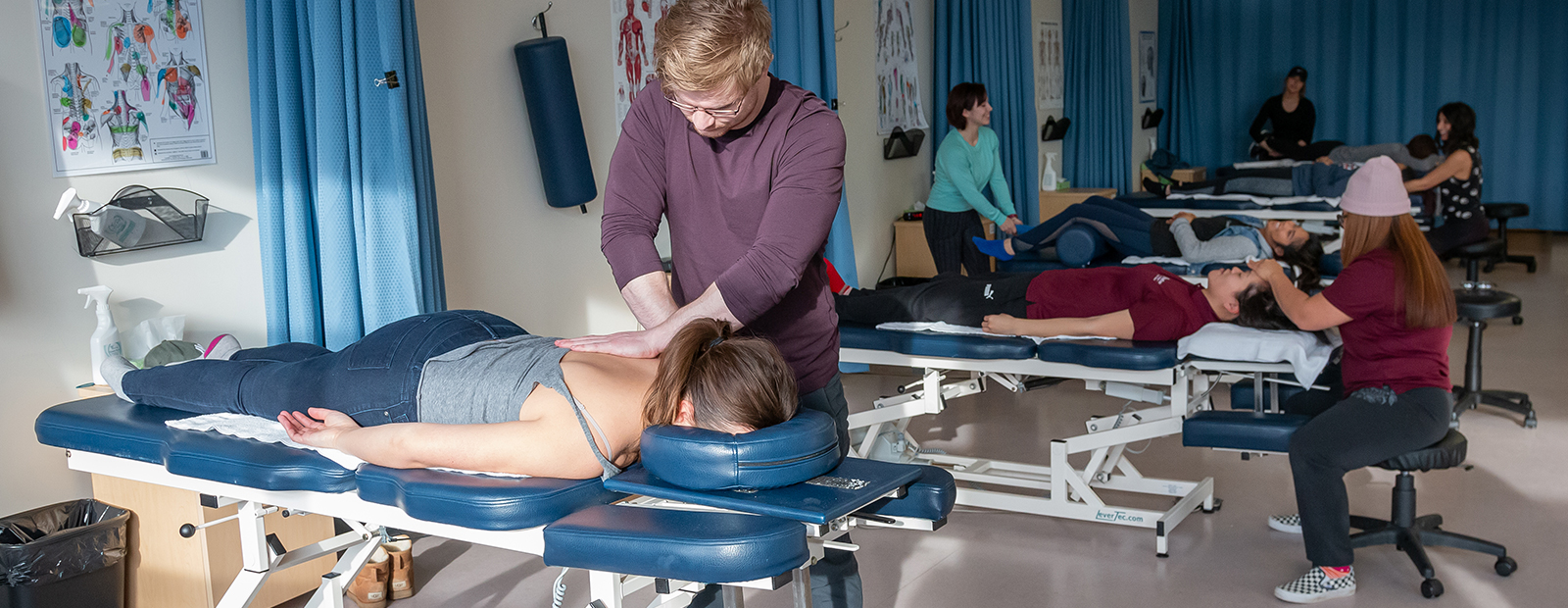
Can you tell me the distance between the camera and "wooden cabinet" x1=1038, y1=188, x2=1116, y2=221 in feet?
21.6

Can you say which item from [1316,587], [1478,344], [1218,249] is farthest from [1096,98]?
[1316,587]

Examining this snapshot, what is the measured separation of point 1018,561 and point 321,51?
2.13 meters

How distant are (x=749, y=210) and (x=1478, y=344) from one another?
3.33 metres

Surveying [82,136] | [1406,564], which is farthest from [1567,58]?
[82,136]

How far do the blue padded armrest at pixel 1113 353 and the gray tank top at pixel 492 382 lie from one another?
4.85 feet

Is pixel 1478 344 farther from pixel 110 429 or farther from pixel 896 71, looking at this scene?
pixel 110 429

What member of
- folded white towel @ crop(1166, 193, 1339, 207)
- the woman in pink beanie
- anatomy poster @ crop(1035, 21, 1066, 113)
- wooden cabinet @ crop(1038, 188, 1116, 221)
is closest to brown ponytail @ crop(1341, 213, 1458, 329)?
the woman in pink beanie

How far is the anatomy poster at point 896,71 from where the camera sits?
215 inches

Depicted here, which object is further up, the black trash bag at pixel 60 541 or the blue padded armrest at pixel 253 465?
the blue padded armrest at pixel 253 465

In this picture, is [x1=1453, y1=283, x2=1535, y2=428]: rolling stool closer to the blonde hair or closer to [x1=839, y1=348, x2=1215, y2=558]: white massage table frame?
[x1=839, y1=348, x2=1215, y2=558]: white massage table frame

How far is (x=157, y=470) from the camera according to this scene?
2.06 meters

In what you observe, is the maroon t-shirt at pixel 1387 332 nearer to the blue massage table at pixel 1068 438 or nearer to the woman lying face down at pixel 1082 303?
the woman lying face down at pixel 1082 303

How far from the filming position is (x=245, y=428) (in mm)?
2043

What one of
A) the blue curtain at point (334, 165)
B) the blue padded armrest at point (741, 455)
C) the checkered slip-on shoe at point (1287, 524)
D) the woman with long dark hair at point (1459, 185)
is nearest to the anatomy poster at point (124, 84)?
the blue curtain at point (334, 165)
